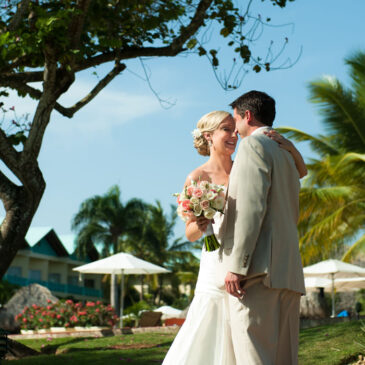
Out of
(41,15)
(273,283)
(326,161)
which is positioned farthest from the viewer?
(326,161)

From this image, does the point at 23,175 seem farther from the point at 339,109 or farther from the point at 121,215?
the point at 121,215

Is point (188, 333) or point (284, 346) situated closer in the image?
point (284, 346)

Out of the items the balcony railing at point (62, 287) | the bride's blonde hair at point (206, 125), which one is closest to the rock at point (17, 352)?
the bride's blonde hair at point (206, 125)

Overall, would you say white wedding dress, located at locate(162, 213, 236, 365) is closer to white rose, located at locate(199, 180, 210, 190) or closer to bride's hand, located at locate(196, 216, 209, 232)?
bride's hand, located at locate(196, 216, 209, 232)

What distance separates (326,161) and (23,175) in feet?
51.9

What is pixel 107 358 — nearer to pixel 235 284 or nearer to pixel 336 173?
pixel 235 284

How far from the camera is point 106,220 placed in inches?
1966

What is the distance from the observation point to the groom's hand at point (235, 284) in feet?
11.6

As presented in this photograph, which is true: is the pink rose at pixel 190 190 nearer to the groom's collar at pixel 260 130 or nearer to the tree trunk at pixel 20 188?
the groom's collar at pixel 260 130

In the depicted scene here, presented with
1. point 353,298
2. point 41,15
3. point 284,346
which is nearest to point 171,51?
point 41,15

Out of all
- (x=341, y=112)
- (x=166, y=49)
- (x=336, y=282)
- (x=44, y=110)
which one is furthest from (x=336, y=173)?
(x=44, y=110)

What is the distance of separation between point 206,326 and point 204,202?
2.83ft

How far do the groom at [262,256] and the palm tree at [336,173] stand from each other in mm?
19332

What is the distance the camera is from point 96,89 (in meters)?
11.7
